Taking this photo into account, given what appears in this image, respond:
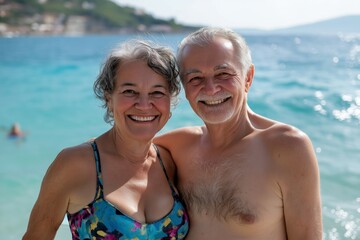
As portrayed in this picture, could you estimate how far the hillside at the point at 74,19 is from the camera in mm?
92688

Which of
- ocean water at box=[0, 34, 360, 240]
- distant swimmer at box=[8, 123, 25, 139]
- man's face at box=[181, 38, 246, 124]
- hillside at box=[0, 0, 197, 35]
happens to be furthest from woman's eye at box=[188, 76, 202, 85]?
hillside at box=[0, 0, 197, 35]

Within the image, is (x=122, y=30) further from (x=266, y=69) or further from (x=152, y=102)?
(x=152, y=102)

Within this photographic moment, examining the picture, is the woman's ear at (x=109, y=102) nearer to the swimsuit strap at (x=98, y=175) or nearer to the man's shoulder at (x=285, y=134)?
the swimsuit strap at (x=98, y=175)

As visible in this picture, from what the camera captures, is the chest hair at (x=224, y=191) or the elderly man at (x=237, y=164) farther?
the chest hair at (x=224, y=191)

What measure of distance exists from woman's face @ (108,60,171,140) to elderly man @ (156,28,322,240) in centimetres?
25

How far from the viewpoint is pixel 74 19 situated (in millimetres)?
104625

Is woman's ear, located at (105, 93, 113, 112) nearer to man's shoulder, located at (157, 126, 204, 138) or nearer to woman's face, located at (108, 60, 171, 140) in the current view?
woman's face, located at (108, 60, 171, 140)

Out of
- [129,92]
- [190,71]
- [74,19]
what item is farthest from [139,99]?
[74,19]

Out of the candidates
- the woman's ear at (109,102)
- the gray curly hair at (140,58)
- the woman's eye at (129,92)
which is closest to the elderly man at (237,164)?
the gray curly hair at (140,58)

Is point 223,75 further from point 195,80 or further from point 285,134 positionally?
point 285,134

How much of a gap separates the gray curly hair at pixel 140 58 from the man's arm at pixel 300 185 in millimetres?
784

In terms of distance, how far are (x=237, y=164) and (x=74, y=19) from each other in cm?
10726

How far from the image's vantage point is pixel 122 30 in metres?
104

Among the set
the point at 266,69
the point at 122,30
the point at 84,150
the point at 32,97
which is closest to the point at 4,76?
the point at 32,97
